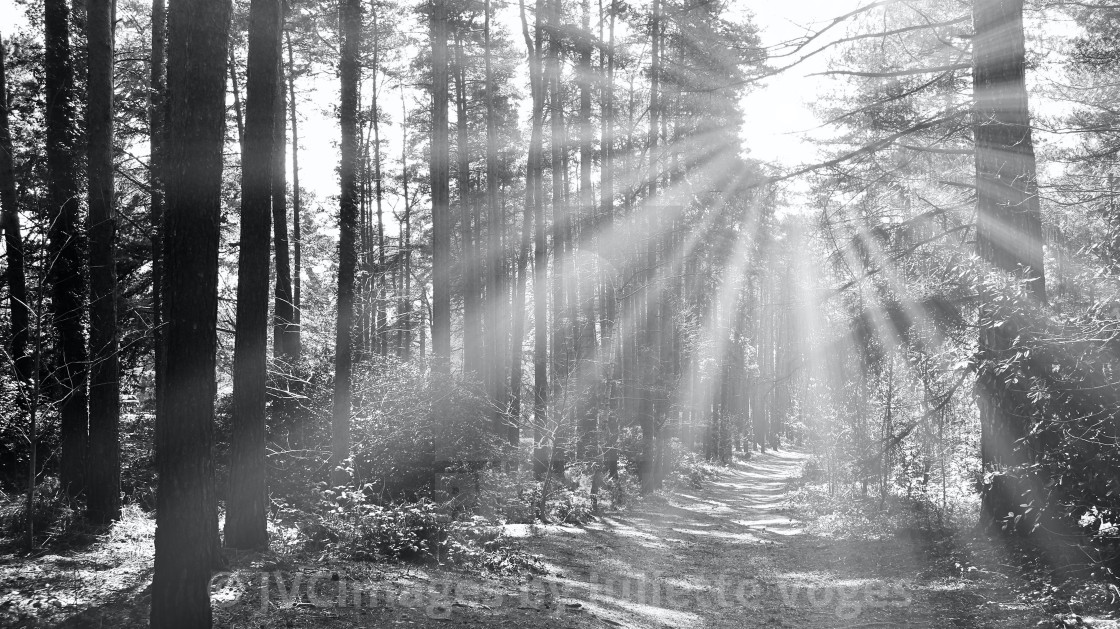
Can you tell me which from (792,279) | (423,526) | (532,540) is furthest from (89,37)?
(792,279)

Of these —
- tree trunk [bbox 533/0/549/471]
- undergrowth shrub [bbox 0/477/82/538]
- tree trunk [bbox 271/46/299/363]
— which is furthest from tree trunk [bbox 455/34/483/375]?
undergrowth shrub [bbox 0/477/82/538]

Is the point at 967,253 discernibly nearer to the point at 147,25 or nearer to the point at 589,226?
the point at 589,226

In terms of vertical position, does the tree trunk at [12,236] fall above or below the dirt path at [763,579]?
above

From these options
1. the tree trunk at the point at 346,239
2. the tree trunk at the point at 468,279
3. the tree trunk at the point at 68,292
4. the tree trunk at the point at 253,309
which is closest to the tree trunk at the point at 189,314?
the tree trunk at the point at 253,309

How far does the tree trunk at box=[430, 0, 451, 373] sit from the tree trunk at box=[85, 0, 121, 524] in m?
5.71

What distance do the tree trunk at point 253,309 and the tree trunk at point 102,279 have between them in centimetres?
249

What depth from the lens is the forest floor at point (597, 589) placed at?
6.23 metres

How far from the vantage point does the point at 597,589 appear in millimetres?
8438

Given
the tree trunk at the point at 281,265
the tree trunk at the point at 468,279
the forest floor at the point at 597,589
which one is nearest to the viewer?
the forest floor at the point at 597,589

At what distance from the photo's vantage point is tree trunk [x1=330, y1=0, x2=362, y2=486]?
1174 cm

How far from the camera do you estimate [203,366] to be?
5.35 meters

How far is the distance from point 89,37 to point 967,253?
1310 centimetres

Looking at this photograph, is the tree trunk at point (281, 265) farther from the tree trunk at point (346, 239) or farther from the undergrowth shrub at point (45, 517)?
the undergrowth shrub at point (45, 517)

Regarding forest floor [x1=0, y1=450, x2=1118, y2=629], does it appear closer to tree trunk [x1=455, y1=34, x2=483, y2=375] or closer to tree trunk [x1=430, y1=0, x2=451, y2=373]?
tree trunk [x1=430, y1=0, x2=451, y2=373]
